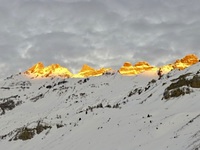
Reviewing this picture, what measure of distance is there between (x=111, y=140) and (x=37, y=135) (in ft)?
97.1

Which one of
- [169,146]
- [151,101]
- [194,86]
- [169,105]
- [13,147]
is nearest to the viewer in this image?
[169,146]

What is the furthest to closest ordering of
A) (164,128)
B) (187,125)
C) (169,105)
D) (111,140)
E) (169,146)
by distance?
(169,105)
(111,140)
(164,128)
(187,125)
(169,146)

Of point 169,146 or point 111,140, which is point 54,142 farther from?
point 169,146

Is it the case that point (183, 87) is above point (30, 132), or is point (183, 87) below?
above

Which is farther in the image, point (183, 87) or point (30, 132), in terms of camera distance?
point (30, 132)

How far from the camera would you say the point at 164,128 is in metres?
40.2

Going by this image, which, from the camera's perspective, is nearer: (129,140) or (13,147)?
(129,140)

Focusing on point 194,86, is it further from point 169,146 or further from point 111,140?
point 169,146

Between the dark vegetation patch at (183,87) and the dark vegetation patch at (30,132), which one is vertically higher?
the dark vegetation patch at (183,87)

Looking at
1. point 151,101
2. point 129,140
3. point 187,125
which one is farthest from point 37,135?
point 187,125

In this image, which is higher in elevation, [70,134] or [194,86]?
[194,86]

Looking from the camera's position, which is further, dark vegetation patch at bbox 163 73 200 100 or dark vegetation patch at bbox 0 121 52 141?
dark vegetation patch at bbox 0 121 52 141

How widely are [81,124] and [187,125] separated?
2542 cm

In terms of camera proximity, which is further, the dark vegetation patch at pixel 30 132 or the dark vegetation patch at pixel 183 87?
the dark vegetation patch at pixel 30 132
